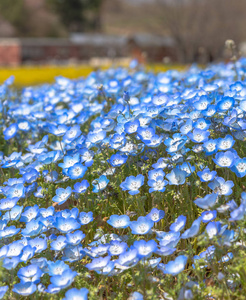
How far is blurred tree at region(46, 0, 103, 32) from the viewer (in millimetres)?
45216

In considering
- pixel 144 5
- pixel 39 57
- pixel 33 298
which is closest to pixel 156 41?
pixel 144 5

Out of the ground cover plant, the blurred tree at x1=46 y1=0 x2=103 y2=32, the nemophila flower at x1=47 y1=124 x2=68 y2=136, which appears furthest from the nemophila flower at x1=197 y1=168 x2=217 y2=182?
the blurred tree at x1=46 y1=0 x2=103 y2=32

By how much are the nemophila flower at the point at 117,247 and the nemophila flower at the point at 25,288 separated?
0.35 meters

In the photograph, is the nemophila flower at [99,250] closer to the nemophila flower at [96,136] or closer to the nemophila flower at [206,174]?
the nemophila flower at [206,174]

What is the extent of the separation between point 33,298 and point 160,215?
26.4 inches

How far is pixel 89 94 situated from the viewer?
3.51 metres

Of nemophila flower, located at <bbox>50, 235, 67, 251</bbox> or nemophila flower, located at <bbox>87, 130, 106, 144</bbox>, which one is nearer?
nemophila flower, located at <bbox>50, 235, 67, 251</bbox>

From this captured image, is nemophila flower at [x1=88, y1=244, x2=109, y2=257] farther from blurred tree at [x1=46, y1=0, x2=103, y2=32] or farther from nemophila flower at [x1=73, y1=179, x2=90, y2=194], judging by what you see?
blurred tree at [x1=46, y1=0, x2=103, y2=32]

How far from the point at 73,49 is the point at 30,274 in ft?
113

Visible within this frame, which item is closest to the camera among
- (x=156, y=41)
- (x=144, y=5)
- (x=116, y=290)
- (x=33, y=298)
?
(x=33, y=298)

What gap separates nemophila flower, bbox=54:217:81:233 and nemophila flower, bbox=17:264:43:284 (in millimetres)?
222

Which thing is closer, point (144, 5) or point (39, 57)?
point (144, 5)

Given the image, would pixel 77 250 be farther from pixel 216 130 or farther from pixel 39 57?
pixel 39 57

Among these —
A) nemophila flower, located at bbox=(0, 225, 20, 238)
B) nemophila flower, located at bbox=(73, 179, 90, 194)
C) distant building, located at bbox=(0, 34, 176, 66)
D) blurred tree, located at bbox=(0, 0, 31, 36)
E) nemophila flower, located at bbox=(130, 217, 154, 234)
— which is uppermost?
nemophila flower, located at bbox=(130, 217, 154, 234)
